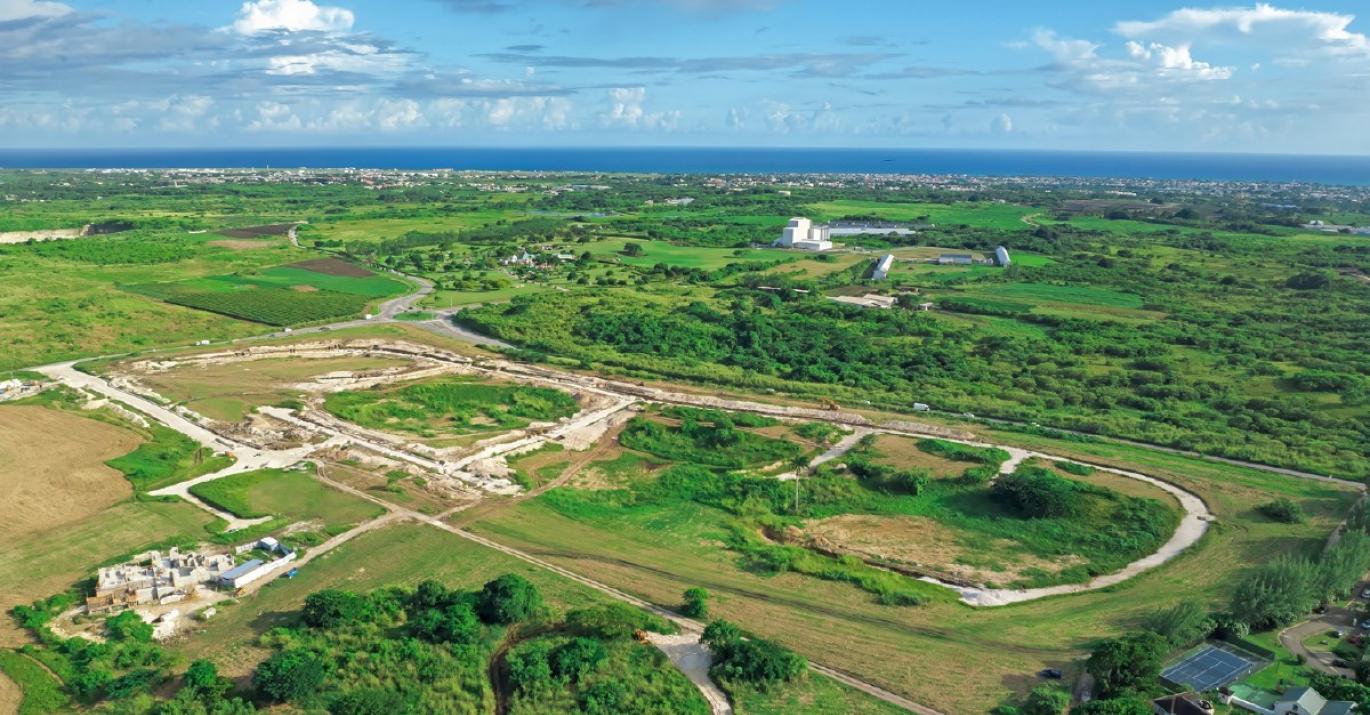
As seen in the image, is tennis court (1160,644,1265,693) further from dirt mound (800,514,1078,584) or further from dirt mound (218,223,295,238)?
dirt mound (218,223,295,238)

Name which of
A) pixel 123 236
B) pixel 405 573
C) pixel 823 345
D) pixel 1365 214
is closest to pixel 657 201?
pixel 123 236

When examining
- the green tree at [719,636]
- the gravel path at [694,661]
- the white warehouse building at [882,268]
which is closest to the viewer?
the gravel path at [694,661]

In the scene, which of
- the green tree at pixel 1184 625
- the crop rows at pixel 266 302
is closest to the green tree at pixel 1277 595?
the green tree at pixel 1184 625

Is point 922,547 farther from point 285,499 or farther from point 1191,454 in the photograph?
point 285,499

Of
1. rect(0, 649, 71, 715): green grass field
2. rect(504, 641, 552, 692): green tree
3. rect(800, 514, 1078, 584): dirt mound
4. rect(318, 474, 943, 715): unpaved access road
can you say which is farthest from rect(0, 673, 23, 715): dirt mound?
rect(800, 514, 1078, 584): dirt mound

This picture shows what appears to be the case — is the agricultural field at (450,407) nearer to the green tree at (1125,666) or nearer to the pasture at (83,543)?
the pasture at (83,543)

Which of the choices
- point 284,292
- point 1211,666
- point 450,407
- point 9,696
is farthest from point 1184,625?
point 284,292
